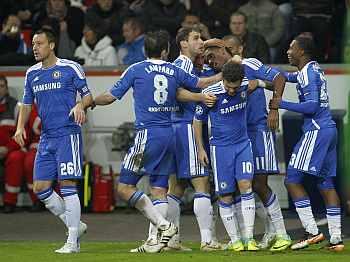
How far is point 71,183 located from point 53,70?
1236 millimetres

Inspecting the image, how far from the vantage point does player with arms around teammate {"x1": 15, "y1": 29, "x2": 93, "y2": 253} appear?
14.0 meters

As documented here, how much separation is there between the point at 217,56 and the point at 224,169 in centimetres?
129

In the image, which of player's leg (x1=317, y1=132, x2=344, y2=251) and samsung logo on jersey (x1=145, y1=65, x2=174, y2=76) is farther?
player's leg (x1=317, y1=132, x2=344, y2=251)

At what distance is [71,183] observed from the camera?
14.1 meters

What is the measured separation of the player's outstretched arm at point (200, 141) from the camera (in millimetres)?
13916

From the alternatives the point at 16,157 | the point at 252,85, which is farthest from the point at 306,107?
the point at 16,157

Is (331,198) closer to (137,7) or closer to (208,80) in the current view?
(208,80)

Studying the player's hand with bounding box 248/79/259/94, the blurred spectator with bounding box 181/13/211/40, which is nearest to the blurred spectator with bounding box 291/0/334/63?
the blurred spectator with bounding box 181/13/211/40

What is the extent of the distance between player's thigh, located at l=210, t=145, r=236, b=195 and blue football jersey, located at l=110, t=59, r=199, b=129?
66cm

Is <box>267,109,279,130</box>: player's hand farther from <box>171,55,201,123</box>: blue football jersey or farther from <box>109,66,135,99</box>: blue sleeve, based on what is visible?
<box>109,66,135,99</box>: blue sleeve

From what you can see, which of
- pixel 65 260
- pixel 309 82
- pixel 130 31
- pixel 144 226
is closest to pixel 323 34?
pixel 130 31

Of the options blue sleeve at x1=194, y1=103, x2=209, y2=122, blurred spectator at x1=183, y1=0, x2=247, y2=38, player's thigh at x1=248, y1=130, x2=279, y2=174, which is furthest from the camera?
blurred spectator at x1=183, y1=0, x2=247, y2=38

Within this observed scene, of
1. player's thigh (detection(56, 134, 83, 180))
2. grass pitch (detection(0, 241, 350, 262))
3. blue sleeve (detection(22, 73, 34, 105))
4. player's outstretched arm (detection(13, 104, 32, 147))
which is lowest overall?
grass pitch (detection(0, 241, 350, 262))

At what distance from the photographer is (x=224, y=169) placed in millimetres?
13875
